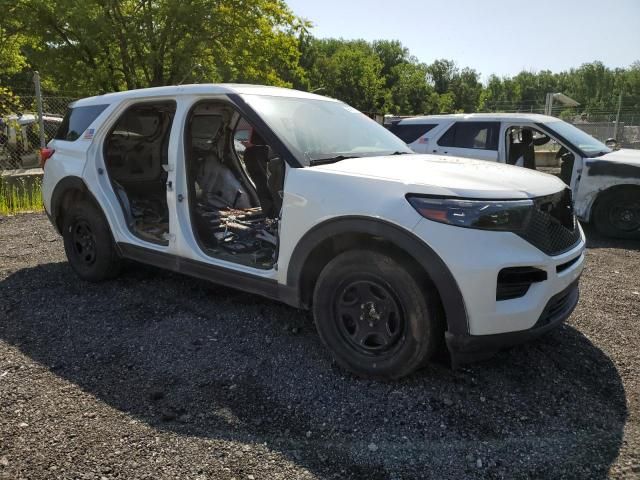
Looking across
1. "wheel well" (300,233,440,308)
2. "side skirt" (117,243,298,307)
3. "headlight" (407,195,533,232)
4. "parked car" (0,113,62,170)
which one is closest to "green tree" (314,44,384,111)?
"parked car" (0,113,62,170)

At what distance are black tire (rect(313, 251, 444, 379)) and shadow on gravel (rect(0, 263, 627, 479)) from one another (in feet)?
0.58

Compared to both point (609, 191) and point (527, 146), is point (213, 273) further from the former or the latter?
point (527, 146)

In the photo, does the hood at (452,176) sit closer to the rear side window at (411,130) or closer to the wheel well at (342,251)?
the wheel well at (342,251)

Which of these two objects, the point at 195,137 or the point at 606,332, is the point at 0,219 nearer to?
the point at 195,137

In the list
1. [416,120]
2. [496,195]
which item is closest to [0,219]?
[416,120]

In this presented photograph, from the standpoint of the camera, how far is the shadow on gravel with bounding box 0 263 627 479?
8.25ft

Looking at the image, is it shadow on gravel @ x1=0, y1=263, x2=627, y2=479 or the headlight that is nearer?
shadow on gravel @ x1=0, y1=263, x2=627, y2=479

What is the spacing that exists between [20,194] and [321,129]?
25.2ft

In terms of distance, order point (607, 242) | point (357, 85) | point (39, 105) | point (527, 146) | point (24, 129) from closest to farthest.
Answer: point (607, 242)
point (527, 146)
point (39, 105)
point (24, 129)
point (357, 85)

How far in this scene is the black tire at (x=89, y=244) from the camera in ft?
15.7

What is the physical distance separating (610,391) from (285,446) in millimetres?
1934

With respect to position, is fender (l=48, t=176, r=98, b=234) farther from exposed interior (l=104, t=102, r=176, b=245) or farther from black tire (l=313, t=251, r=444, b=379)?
black tire (l=313, t=251, r=444, b=379)

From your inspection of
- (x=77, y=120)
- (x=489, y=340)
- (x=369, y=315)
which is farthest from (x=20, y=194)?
(x=489, y=340)

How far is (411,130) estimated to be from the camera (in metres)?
8.62
